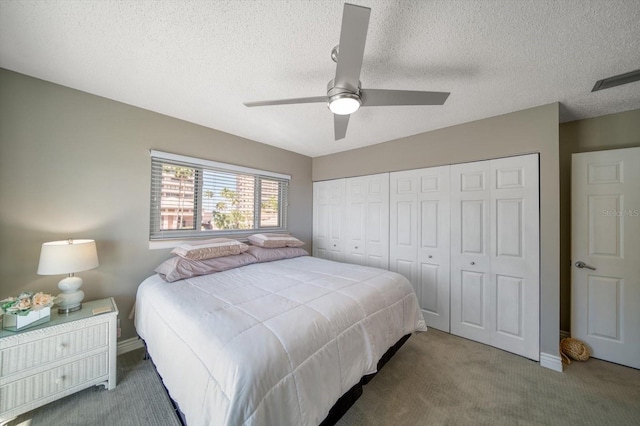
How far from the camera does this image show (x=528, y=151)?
226cm

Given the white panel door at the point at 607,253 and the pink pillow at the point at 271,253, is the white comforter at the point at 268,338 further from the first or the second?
the white panel door at the point at 607,253

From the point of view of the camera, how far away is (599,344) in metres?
2.23

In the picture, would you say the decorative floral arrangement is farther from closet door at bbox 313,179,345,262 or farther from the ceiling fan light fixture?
closet door at bbox 313,179,345,262

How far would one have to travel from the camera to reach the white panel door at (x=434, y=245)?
276 centimetres

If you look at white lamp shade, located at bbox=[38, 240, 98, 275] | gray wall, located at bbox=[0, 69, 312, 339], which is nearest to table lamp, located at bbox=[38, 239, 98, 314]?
white lamp shade, located at bbox=[38, 240, 98, 275]

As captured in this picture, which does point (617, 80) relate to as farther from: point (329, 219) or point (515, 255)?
point (329, 219)

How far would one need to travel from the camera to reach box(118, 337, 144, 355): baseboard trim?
2242mm

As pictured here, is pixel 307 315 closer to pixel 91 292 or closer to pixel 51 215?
pixel 91 292

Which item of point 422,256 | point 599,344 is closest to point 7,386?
point 422,256

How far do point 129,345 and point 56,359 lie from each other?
77 centimetres

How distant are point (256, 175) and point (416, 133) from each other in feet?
7.80

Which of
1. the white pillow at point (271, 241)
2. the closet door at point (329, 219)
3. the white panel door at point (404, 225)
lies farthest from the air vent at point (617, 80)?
the white pillow at point (271, 241)

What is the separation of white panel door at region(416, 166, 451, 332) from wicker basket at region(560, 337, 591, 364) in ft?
3.36

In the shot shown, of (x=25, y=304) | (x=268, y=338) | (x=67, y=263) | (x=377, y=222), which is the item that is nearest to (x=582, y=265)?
(x=377, y=222)
